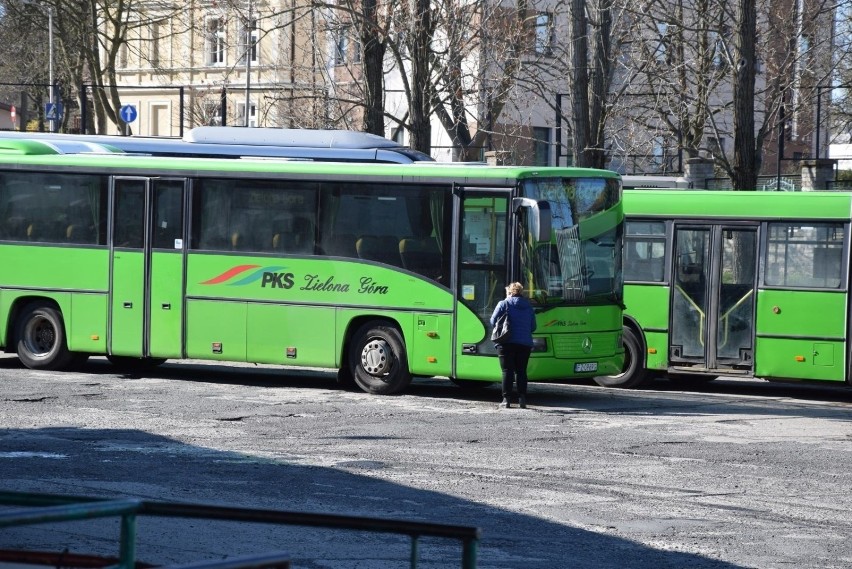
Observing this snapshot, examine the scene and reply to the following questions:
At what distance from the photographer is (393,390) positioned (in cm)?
1775

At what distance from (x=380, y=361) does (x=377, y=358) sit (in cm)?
6

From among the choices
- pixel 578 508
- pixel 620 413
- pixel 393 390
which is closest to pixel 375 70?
pixel 393 390

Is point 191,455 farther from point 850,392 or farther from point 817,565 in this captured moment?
point 850,392

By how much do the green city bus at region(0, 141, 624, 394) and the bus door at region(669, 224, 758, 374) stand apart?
7.00 ft

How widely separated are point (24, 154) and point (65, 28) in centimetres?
2793

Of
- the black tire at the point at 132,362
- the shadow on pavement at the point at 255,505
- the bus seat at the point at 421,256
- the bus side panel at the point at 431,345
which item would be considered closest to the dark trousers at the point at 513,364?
the bus side panel at the point at 431,345

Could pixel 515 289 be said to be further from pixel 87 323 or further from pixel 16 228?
pixel 16 228

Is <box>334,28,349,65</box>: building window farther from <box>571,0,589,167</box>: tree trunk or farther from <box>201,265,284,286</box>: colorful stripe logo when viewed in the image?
<box>201,265,284,286</box>: colorful stripe logo

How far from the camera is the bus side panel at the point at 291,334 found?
1822 centimetres

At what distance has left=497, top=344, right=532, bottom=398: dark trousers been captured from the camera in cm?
Answer: 1647

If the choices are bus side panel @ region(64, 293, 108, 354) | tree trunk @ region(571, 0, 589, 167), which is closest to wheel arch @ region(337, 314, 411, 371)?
bus side panel @ region(64, 293, 108, 354)

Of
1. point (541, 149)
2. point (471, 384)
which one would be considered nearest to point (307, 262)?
point (471, 384)

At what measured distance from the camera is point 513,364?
16.5 meters

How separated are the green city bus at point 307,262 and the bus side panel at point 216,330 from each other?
3 cm
